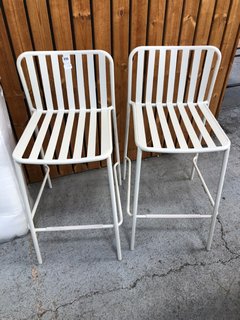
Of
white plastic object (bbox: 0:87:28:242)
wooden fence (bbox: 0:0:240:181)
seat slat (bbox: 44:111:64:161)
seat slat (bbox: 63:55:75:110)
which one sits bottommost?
white plastic object (bbox: 0:87:28:242)

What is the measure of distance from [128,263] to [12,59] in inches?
43.7

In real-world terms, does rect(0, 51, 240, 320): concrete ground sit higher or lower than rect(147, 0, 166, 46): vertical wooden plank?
lower

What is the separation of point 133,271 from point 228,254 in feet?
1.57

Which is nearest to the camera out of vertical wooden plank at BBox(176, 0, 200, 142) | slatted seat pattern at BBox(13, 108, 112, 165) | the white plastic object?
slatted seat pattern at BBox(13, 108, 112, 165)

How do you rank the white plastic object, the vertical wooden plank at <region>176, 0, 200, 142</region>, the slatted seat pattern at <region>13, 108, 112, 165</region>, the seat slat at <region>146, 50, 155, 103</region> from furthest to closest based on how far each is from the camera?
the vertical wooden plank at <region>176, 0, 200, 142</region>, the seat slat at <region>146, 50, 155, 103</region>, the white plastic object, the slatted seat pattern at <region>13, 108, 112, 165</region>

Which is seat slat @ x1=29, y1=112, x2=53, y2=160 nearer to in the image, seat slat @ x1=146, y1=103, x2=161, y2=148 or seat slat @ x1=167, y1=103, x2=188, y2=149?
seat slat @ x1=146, y1=103, x2=161, y2=148

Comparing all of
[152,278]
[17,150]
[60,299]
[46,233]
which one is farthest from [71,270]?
[17,150]

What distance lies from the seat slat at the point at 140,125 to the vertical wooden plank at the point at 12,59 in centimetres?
58

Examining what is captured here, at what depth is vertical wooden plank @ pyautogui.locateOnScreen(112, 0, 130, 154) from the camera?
1.27 m

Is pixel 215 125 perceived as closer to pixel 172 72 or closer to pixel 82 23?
pixel 172 72

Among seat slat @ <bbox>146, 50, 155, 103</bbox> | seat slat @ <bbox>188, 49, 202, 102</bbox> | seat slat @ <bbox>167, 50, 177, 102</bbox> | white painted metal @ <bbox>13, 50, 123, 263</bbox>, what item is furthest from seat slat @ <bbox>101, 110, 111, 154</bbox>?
→ seat slat @ <bbox>188, 49, 202, 102</bbox>

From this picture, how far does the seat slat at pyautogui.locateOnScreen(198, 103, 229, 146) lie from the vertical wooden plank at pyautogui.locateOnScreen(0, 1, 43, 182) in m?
0.88

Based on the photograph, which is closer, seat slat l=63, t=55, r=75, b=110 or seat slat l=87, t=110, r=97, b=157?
seat slat l=87, t=110, r=97, b=157

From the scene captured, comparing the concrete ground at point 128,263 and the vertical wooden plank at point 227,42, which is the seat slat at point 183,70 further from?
the concrete ground at point 128,263
